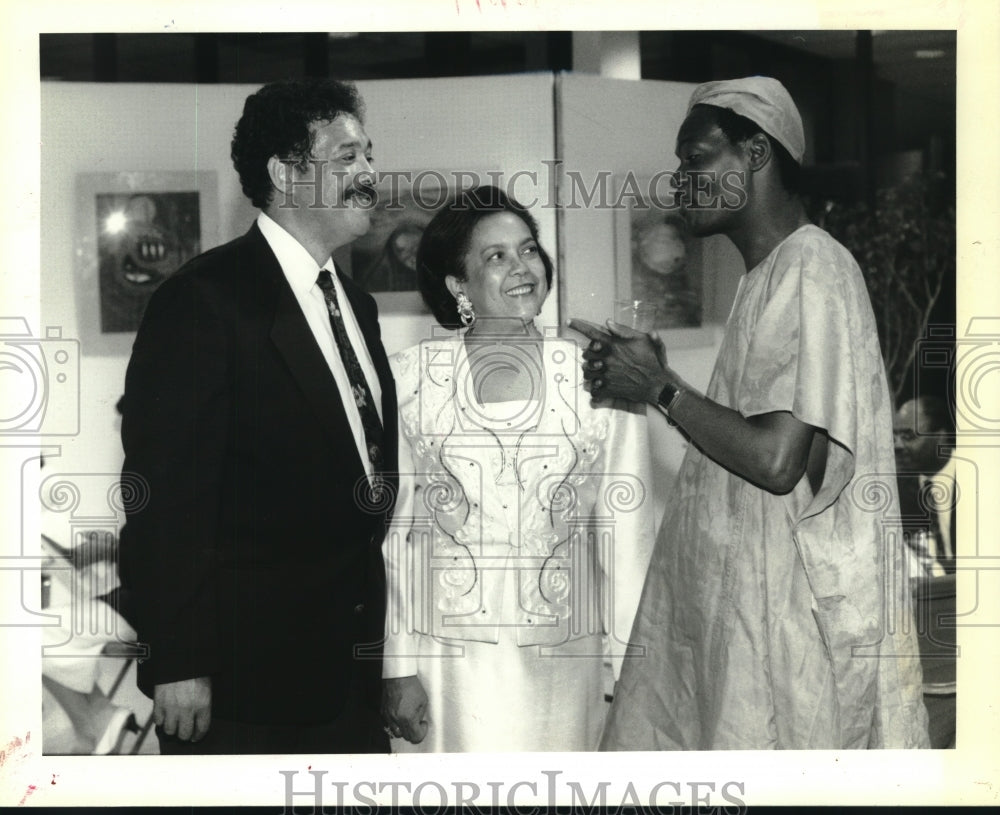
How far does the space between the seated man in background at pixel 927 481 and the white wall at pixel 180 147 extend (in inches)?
41.2

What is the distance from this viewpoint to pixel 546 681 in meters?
2.95

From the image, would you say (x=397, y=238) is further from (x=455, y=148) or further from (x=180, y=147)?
(x=180, y=147)

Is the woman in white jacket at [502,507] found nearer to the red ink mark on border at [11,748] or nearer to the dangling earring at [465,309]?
the dangling earring at [465,309]

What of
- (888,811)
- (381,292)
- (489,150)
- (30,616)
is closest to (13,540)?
(30,616)

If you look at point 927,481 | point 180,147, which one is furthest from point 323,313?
point 927,481

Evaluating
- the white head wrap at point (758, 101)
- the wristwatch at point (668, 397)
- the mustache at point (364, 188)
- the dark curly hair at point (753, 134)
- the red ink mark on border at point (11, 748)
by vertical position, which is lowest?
the red ink mark on border at point (11, 748)

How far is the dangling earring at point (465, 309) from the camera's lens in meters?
2.91

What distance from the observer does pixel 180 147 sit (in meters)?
2.92

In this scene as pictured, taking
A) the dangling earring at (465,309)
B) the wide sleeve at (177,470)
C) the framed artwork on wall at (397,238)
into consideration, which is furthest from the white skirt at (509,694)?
the framed artwork on wall at (397,238)

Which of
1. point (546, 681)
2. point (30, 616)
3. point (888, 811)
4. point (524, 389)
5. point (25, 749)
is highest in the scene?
point (524, 389)

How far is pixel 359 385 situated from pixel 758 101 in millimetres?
1329

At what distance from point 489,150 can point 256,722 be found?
5.54ft

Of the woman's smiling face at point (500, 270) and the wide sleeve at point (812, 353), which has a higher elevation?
the woman's smiling face at point (500, 270)

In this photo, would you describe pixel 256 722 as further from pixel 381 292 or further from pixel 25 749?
pixel 381 292
